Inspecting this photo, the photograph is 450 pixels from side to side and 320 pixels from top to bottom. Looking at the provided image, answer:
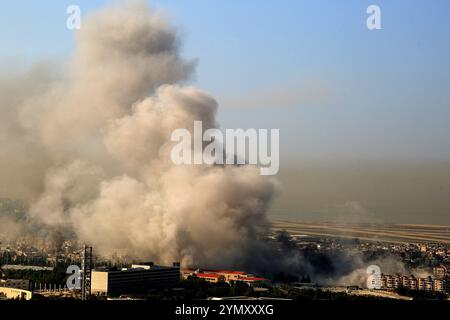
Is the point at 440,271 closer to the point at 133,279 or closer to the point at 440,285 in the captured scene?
the point at 440,285

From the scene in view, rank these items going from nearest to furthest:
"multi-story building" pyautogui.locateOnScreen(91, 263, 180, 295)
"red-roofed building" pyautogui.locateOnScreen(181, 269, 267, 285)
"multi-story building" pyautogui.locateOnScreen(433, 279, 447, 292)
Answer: "multi-story building" pyautogui.locateOnScreen(91, 263, 180, 295)
"red-roofed building" pyautogui.locateOnScreen(181, 269, 267, 285)
"multi-story building" pyautogui.locateOnScreen(433, 279, 447, 292)

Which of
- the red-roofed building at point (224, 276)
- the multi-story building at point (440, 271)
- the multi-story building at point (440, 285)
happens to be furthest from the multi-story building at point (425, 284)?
the red-roofed building at point (224, 276)

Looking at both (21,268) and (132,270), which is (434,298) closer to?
(132,270)

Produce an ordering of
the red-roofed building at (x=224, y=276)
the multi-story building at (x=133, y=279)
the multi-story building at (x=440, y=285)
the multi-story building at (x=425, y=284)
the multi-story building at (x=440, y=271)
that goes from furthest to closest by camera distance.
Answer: the multi-story building at (x=440, y=271) → the multi-story building at (x=425, y=284) → the multi-story building at (x=440, y=285) → the red-roofed building at (x=224, y=276) → the multi-story building at (x=133, y=279)

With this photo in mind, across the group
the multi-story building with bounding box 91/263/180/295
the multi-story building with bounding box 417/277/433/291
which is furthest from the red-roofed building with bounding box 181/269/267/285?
the multi-story building with bounding box 417/277/433/291

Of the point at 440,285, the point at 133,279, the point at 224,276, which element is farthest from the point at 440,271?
the point at 133,279

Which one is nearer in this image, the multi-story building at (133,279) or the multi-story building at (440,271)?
the multi-story building at (133,279)

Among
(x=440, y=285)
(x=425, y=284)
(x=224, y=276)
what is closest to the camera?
(x=224, y=276)

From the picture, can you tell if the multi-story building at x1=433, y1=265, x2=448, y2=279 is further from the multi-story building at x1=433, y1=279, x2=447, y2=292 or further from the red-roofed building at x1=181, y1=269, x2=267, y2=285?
the red-roofed building at x1=181, y1=269, x2=267, y2=285

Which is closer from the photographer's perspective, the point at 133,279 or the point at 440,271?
the point at 133,279

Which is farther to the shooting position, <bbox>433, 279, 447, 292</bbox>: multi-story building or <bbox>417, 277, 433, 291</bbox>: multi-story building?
<bbox>417, 277, 433, 291</bbox>: multi-story building

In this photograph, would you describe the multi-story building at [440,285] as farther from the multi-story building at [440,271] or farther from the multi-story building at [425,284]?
the multi-story building at [440,271]
